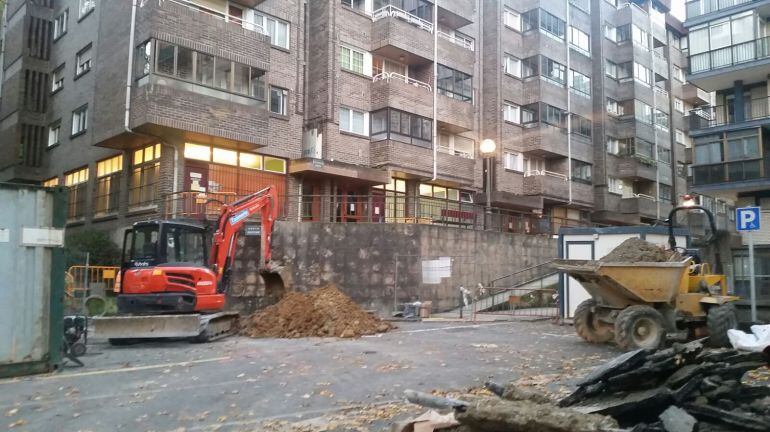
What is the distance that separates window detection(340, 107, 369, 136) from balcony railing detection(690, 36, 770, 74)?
17386 millimetres

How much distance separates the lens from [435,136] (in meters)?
28.0

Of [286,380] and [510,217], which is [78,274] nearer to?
[286,380]

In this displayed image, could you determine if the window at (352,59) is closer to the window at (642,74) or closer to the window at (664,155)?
the window at (642,74)

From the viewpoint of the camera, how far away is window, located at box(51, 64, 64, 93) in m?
28.3

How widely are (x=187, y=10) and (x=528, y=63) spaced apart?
2143 centimetres

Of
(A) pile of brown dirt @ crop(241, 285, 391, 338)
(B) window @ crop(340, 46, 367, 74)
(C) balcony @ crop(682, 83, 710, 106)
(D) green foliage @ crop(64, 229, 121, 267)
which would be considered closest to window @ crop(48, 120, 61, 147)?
(D) green foliage @ crop(64, 229, 121, 267)

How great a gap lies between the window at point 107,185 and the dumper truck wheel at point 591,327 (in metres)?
18.8

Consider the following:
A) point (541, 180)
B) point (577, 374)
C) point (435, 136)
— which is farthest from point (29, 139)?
point (577, 374)

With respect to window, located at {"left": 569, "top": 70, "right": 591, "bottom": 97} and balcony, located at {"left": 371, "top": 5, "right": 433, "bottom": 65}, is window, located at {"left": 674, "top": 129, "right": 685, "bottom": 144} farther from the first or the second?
balcony, located at {"left": 371, "top": 5, "right": 433, "bottom": 65}

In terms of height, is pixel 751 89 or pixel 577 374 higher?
pixel 751 89

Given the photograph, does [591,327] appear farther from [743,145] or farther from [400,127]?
[743,145]

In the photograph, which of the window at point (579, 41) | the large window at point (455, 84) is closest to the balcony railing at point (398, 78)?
the large window at point (455, 84)

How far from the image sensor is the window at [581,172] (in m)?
37.0

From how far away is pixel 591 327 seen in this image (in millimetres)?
12977
